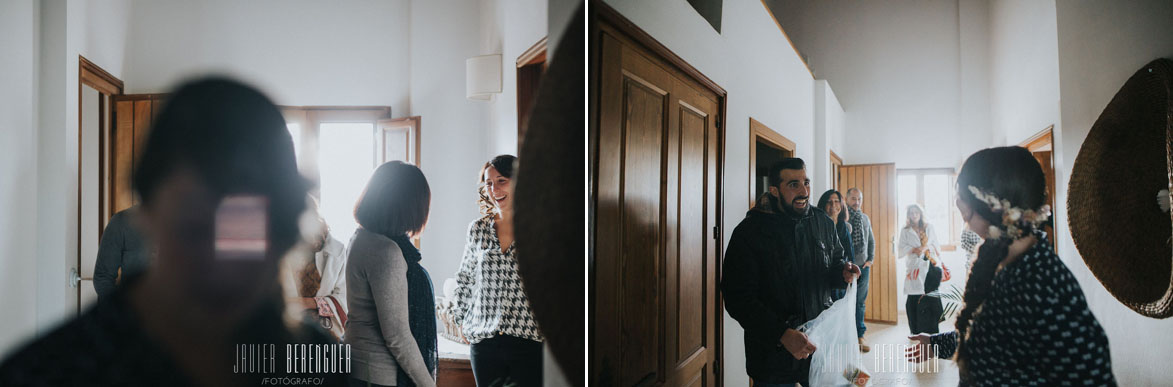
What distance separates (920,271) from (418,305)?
2.86ft

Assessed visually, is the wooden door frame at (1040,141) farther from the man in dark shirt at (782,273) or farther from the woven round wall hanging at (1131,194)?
the man in dark shirt at (782,273)

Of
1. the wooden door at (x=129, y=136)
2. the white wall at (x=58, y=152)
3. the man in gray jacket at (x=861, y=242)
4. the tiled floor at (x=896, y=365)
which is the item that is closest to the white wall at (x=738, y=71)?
the man in gray jacket at (x=861, y=242)

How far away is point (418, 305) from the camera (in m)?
1.13

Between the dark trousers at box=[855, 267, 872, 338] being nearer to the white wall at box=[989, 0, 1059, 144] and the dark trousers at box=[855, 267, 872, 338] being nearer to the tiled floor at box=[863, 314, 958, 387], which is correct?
the tiled floor at box=[863, 314, 958, 387]

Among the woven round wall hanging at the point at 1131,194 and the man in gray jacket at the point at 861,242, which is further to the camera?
the man in gray jacket at the point at 861,242

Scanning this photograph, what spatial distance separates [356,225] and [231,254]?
0.26m

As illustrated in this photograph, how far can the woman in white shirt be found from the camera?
90 centimetres

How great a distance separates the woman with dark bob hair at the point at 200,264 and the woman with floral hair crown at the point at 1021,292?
1126 mm

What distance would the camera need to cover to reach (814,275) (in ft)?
3.37

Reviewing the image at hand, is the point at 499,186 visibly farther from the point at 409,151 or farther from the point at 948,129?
the point at 948,129

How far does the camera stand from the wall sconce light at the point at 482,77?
1192 mm

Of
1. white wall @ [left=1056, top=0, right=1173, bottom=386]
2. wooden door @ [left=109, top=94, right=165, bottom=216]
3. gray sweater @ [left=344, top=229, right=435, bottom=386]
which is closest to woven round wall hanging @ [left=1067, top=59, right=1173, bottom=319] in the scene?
white wall @ [left=1056, top=0, right=1173, bottom=386]

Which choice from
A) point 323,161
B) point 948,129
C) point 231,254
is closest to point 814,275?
point 948,129

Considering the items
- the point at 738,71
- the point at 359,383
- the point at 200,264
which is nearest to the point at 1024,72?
the point at 738,71
